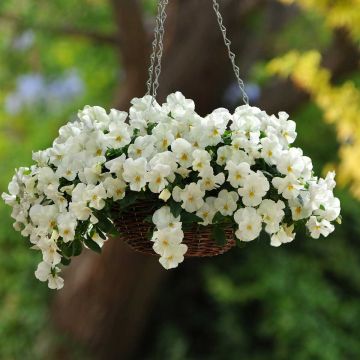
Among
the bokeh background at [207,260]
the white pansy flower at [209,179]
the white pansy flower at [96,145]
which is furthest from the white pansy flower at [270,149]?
the bokeh background at [207,260]

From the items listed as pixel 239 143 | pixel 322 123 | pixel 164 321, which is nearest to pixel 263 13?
pixel 322 123

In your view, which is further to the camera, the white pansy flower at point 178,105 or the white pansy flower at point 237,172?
the white pansy flower at point 178,105

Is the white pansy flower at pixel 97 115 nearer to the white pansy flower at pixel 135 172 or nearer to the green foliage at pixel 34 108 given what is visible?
the white pansy flower at pixel 135 172

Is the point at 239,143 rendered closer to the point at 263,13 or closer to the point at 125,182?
the point at 125,182

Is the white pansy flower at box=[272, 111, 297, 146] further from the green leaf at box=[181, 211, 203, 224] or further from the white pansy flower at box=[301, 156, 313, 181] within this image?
the green leaf at box=[181, 211, 203, 224]

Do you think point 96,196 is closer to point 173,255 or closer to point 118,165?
point 118,165

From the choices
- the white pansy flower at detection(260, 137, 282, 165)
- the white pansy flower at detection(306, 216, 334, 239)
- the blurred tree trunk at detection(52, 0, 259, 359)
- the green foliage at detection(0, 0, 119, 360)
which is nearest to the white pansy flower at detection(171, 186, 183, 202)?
the white pansy flower at detection(260, 137, 282, 165)

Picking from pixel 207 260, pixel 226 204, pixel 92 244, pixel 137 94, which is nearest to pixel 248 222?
pixel 226 204

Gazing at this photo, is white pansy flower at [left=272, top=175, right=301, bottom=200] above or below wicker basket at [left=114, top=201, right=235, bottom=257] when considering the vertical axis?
above
